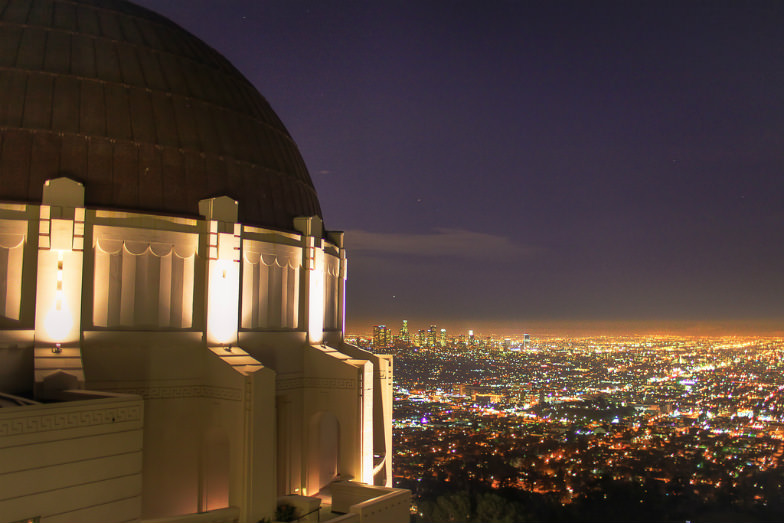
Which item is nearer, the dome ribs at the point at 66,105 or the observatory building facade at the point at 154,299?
the observatory building facade at the point at 154,299

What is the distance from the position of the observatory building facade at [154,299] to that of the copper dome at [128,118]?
49mm

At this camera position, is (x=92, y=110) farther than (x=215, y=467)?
Yes

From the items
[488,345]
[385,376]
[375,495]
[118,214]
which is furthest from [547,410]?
[118,214]

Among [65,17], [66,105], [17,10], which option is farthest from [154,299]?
[17,10]

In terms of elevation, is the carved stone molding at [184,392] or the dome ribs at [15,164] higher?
the dome ribs at [15,164]

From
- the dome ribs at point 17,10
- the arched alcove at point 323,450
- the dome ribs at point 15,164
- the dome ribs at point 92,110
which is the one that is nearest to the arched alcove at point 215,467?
the arched alcove at point 323,450

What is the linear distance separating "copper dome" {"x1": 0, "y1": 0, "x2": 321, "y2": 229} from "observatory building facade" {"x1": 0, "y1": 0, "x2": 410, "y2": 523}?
0.16 feet

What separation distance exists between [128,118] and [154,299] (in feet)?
14.9

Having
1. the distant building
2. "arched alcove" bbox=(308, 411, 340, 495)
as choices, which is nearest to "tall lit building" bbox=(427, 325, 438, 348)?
the distant building

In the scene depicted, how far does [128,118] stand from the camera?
15680mm

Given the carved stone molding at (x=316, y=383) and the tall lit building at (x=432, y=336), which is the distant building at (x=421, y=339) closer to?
the tall lit building at (x=432, y=336)

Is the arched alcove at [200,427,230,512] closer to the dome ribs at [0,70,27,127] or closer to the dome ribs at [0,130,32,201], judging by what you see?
the dome ribs at [0,130,32,201]

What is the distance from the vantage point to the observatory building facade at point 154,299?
1160 centimetres

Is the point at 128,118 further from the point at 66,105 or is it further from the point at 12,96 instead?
the point at 12,96
